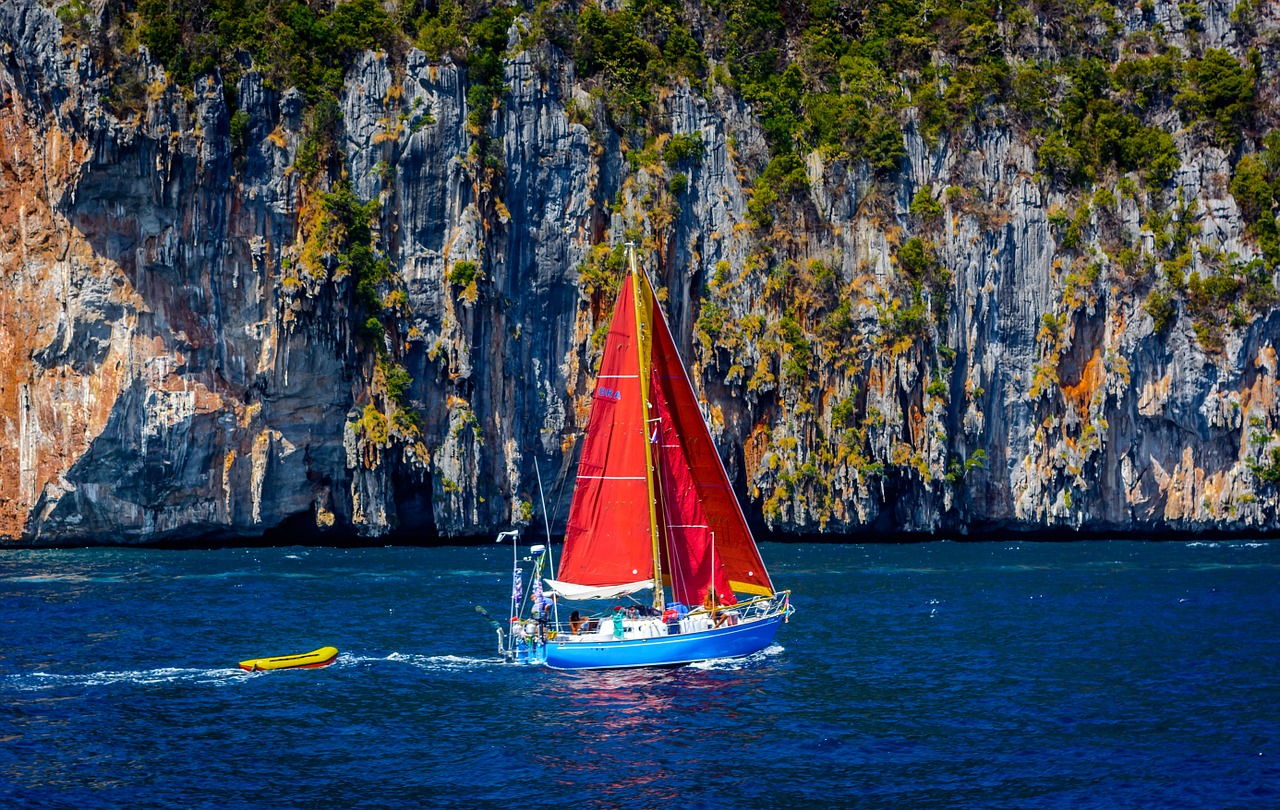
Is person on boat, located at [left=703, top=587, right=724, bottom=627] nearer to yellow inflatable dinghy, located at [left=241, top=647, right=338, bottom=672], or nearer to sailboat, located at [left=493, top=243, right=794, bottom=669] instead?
sailboat, located at [left=493, top=243, right=794, bottom=669]

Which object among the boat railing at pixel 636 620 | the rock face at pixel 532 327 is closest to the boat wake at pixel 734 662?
the boat railing at pixel 636 620

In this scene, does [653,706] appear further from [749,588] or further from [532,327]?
[532,327]

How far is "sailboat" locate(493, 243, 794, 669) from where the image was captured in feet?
133

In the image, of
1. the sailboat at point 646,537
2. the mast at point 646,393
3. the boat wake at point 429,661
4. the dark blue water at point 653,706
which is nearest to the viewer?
the dark blue water at point 653,706

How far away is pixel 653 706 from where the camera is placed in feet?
118

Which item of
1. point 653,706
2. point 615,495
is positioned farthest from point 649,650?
point 615,495

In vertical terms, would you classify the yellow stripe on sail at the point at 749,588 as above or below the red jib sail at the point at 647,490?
below

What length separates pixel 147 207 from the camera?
7469cm

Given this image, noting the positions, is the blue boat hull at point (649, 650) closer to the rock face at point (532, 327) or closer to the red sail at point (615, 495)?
the red sail at point (615, 495)

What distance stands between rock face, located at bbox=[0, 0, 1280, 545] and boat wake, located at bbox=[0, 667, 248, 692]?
1405 inches

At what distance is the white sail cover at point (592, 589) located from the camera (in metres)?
40.9

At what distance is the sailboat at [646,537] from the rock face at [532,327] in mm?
36589

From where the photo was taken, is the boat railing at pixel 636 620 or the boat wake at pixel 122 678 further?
the boat railing at pixel 636 620

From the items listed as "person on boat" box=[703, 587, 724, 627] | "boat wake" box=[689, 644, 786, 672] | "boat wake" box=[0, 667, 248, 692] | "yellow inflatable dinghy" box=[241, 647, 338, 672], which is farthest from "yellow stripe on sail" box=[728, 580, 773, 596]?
"boat wake" box=[0, 667, 248, 692]
